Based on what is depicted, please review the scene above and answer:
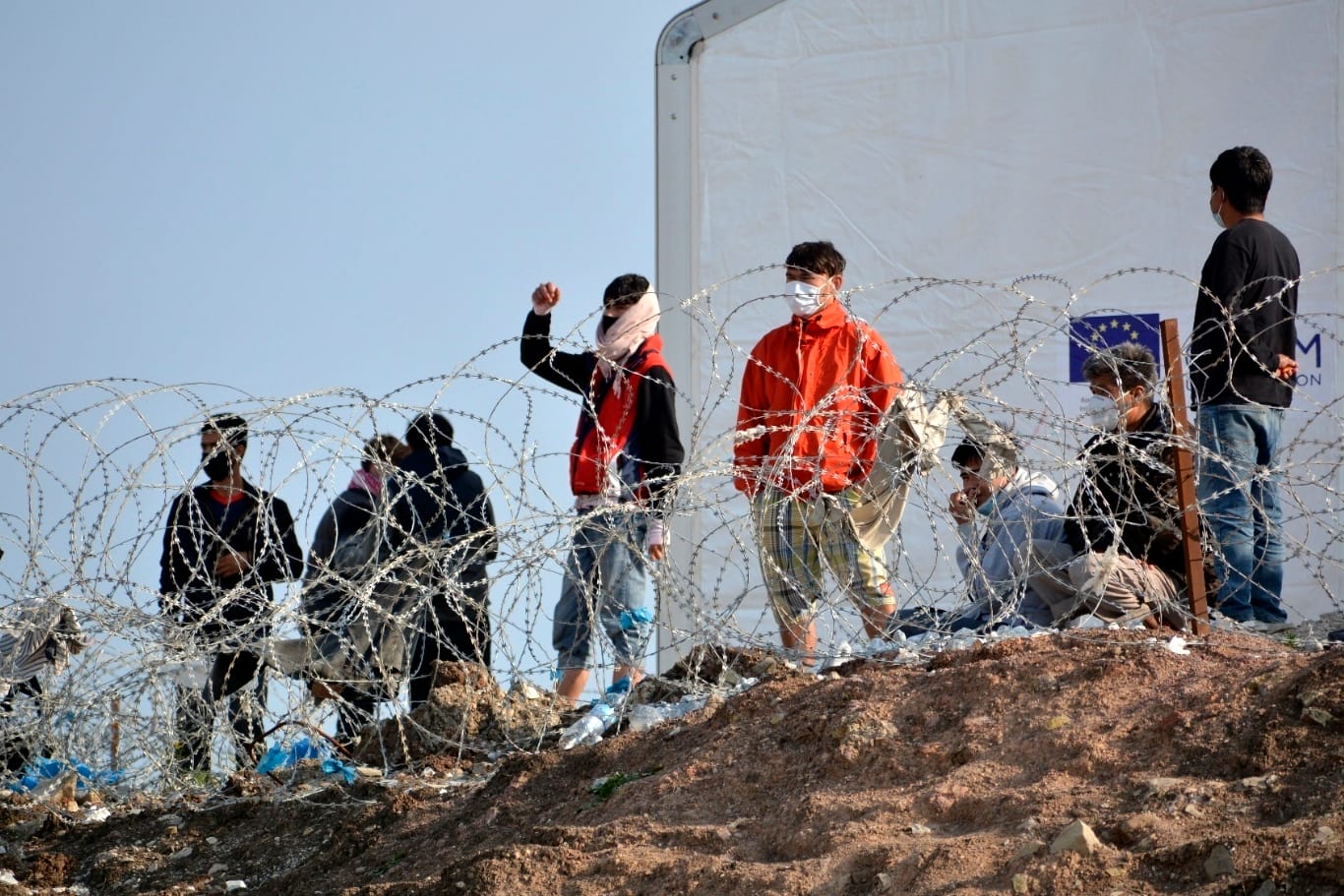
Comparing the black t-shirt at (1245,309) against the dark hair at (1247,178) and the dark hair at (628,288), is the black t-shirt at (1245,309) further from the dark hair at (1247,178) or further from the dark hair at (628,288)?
A: the dark hair at (628,288)

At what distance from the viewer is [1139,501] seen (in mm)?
5031

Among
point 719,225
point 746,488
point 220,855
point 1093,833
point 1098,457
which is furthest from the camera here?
point 719,225

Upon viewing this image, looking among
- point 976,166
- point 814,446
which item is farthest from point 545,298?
point 976,166

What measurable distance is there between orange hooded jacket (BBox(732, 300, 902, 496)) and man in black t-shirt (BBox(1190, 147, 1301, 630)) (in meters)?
1.04

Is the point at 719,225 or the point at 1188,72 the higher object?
the point at 1188,72

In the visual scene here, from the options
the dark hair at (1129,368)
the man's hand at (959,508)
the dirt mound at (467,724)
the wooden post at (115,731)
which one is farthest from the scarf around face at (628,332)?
the wooden post at (115,731)

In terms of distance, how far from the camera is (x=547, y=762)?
4.60m

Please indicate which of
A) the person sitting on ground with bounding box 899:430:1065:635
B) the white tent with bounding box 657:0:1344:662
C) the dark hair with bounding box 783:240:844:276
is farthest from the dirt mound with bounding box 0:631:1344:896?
the white tent with bounding box 657:0:1344:662

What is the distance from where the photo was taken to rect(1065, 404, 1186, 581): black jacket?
4758 mm

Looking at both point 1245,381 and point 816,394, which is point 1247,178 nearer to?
point 1245,381

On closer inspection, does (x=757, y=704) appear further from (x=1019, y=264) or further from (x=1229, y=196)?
(x=1019, y=264)

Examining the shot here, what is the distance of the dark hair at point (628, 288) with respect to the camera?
592 centimetres

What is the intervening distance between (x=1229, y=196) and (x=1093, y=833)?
3.12 metres

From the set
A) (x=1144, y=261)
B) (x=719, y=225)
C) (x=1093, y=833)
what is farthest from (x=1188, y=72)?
(x=1093, y=833)
